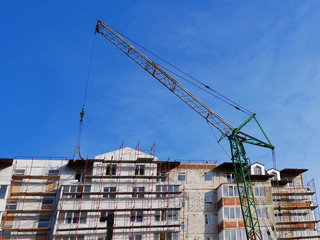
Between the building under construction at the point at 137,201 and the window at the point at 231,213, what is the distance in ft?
0.53

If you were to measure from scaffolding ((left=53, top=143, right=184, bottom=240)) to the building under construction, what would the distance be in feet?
0.47

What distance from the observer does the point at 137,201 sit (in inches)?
2414

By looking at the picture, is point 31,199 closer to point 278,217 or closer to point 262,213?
point 262,213

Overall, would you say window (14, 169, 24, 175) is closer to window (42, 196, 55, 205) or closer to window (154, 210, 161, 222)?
window (42, 196, 55, 205)

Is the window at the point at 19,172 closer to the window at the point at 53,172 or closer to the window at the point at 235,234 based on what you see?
the window at the point at 53,172

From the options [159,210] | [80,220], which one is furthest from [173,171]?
[80,220]

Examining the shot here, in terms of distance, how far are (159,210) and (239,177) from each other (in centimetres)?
1596

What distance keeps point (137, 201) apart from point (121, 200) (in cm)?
253

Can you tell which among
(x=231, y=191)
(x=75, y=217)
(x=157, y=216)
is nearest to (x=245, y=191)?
(x=231, y=191)

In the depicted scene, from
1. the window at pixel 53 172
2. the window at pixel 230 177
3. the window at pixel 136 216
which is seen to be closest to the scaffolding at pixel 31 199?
the window at pixel 53 172

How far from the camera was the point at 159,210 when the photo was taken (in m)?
61.2

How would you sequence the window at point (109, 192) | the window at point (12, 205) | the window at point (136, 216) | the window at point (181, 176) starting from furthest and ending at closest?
1. the window at point (181, 176)
2. the window at point (109, 192)
3. the window at point (12, 205)
4. the window at point (136, 216)

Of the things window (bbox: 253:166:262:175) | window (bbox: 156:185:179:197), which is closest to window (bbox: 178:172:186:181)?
window (bbox: 156:185:179:197)

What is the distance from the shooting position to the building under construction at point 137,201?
194ft
